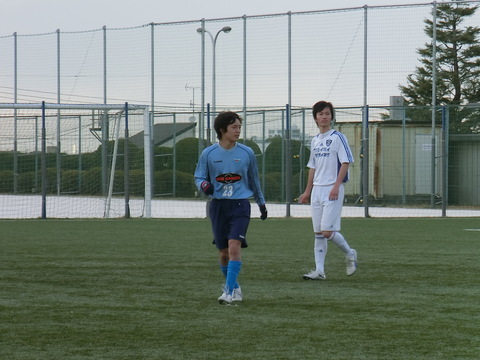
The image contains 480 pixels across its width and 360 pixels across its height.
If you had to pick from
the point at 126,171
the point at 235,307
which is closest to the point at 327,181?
the point at 235,307

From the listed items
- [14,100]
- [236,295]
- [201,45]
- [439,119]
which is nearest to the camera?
[236,295]

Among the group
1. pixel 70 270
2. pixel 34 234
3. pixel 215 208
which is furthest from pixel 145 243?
pixel 215 208

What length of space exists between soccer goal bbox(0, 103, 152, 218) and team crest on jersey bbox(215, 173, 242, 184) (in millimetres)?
14988

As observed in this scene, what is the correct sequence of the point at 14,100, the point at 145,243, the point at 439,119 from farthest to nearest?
the point at 14,100 → the point at 439,119 → the point at 145,243

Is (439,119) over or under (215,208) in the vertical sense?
over

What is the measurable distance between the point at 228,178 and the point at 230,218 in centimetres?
33

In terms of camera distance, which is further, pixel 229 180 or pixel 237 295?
pixel 229 180

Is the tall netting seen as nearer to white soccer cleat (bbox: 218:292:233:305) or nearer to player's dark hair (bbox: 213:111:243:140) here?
player's dark hair (bbox: 213:111:243:140)

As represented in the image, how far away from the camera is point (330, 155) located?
9.73 metres

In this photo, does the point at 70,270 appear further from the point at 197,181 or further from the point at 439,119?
the point at 439,119

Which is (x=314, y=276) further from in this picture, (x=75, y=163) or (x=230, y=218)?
(x=75, y=163)

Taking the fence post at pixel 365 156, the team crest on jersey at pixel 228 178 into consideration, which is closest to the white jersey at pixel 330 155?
the team crest on jersey at pixel 228 178

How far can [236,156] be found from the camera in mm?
8078

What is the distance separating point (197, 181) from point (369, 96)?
2327cm
